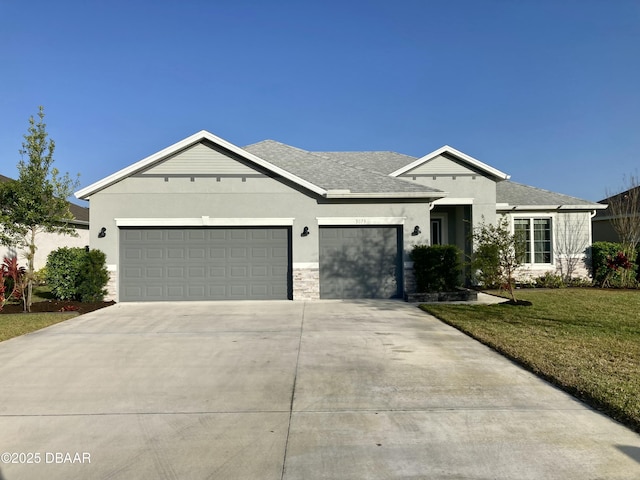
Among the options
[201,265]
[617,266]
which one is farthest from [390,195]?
[617,266]

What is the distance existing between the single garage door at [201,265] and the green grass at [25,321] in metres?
2.71

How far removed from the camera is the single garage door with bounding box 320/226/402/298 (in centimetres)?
1360

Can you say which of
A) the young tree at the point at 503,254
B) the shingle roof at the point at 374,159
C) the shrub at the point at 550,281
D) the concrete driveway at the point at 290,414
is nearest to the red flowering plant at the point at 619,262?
the shrub at the point at 550,281

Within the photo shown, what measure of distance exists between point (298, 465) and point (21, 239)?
44.8ft

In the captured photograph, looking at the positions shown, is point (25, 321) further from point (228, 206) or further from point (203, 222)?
point (228, 206)

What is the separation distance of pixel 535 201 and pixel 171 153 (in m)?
14.0

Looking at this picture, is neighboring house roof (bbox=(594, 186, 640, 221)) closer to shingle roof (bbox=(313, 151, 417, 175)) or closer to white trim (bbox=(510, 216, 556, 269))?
white trim (bbox=(510, 216, 556, 269))

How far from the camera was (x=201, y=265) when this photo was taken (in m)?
13.4

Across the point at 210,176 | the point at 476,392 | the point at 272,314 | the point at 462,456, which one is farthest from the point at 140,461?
the point at 210,176

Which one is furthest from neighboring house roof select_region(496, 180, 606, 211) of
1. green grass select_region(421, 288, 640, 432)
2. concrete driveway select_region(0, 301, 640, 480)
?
concrete driveway select_region(0, 301, 640, 480)

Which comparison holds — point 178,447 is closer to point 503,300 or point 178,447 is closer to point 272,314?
point 272,314

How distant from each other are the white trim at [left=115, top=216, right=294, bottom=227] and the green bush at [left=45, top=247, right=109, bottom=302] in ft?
4.46

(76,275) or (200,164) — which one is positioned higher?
(200,164)

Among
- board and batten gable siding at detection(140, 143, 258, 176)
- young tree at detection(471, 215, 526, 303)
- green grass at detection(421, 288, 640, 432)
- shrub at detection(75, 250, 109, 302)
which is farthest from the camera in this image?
board and batten gable siding at detection(140, 143, 258, 176)
